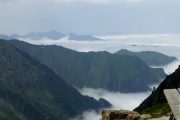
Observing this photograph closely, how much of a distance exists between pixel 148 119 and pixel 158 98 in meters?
167

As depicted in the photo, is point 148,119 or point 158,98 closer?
point 148,119

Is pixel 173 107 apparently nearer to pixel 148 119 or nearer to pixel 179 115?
pixel 179 115

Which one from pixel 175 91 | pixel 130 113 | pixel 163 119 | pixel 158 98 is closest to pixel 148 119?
pixel 163 119

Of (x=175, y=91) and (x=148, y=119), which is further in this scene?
(x=148, y=119)

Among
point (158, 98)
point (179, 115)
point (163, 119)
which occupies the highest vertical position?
point (179, 115)

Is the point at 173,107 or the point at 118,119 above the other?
the point at 173,107

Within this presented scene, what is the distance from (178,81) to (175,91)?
184 m

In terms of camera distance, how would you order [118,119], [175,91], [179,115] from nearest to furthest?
[179,115], [175,91], [118,119]

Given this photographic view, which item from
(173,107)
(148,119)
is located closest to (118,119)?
(148,119)

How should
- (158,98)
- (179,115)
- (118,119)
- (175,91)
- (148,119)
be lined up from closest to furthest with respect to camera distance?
(179,115) < (175,91) < (118,119) < (148,119) < (158,98)

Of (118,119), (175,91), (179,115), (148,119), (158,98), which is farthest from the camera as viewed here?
(158,98)

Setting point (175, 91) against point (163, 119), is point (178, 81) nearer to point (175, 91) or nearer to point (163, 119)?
point (163, 119)

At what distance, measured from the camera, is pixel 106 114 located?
2750cm

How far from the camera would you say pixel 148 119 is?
3219 centimetres
